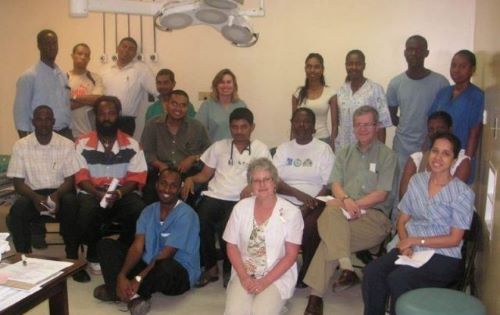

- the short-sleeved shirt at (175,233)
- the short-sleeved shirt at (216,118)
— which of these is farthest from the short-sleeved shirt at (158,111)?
the short-sleeved shirt at (175,233)

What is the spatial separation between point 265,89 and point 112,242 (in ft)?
8.44

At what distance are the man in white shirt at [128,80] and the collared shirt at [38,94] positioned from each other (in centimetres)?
56

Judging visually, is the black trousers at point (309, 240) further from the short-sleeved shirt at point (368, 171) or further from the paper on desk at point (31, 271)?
the paper on desk at point (31, 271)

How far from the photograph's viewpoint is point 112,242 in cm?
325

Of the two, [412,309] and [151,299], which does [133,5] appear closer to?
[412,309]

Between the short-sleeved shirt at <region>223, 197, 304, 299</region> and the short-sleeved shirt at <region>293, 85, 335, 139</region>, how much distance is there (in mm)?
1490

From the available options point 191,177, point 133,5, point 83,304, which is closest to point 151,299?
point 83,304

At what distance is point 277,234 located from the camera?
2738 mm

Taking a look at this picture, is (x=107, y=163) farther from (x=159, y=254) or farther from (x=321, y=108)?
(x=321, y=108)

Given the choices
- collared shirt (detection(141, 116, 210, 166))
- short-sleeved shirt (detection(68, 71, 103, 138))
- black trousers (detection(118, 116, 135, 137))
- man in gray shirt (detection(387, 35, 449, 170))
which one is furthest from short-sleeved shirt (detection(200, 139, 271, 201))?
short-sleeved shirt (detection(68, 71, 103, 138))

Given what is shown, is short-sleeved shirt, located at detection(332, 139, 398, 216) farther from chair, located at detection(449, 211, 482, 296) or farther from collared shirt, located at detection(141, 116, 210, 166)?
collared shirt, located at detection(141, 116, 210, 166)

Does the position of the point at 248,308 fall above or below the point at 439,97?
below

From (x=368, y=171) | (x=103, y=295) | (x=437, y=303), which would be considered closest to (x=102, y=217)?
(x=103, y=295)

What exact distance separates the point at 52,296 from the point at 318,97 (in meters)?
2.63
